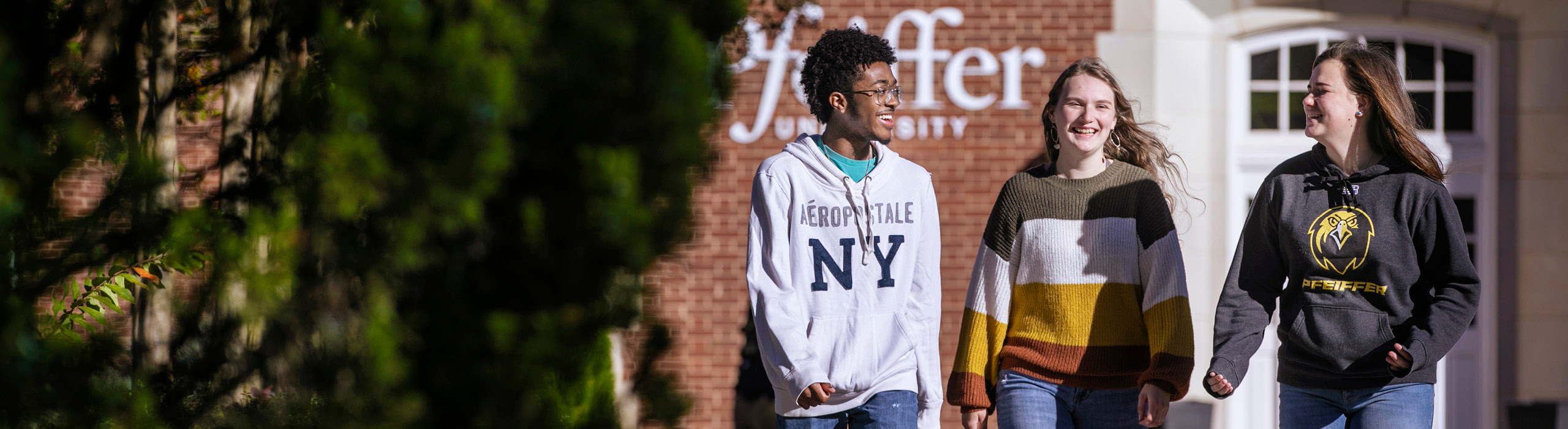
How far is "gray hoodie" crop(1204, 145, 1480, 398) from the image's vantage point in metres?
2.83

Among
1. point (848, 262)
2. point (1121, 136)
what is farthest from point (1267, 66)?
point (848, 262)

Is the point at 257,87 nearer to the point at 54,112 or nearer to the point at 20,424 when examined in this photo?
the point at 54,112

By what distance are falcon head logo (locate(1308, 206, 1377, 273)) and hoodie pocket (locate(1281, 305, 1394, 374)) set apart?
0.12 meters

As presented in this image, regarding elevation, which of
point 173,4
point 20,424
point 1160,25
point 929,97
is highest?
point 1160,25

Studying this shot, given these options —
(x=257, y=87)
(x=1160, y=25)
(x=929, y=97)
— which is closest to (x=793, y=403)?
(x=257, y=87)

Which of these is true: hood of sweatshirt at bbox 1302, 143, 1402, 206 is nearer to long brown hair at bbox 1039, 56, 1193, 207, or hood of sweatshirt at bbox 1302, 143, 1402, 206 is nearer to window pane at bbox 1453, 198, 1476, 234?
long brown hair at bbox 1039, 56, 1193, 207

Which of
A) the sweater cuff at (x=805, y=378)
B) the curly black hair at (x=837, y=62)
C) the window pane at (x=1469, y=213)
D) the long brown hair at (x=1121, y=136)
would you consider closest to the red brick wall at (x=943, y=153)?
the window pane at (x=1469, y=213)

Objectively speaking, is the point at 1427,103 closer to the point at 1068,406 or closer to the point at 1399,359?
the point at 1399,359

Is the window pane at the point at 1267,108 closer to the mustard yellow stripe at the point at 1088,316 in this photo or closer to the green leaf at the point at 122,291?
the mustard yellow stripe at the point at 1088,316

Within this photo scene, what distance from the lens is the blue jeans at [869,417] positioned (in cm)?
300

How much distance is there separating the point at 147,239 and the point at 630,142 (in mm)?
653

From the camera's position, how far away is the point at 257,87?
153 centimetres

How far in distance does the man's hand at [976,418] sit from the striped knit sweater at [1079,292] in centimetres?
3

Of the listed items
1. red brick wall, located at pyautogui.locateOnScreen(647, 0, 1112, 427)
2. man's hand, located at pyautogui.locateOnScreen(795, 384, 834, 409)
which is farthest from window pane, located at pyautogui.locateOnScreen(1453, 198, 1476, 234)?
man's hand, located at pyautogui.locateOnScreen(795, 384, 834, 409)
